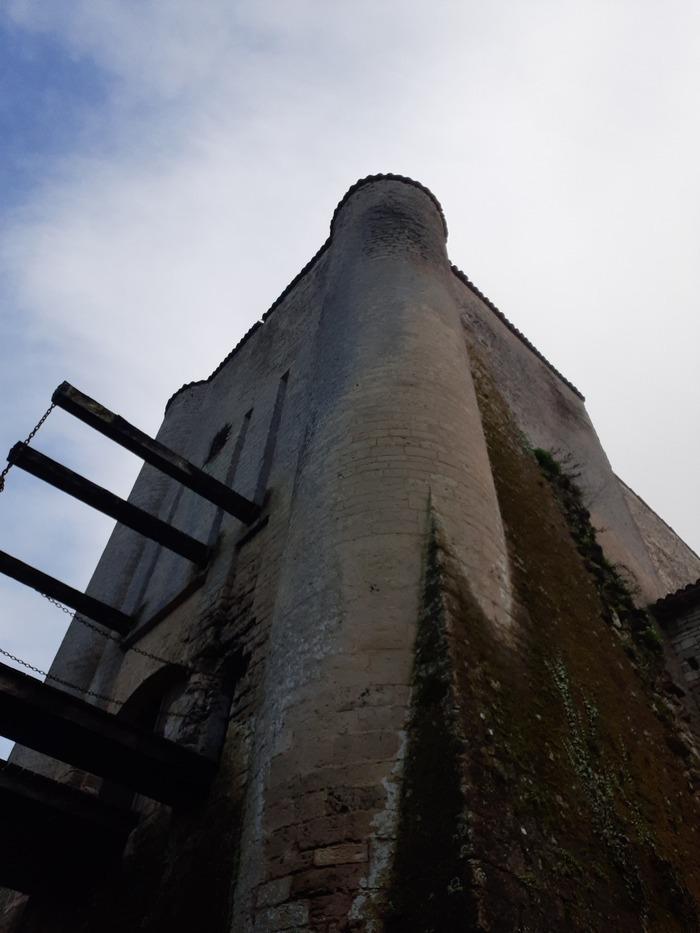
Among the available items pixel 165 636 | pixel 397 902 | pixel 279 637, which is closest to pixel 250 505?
pixel 165 636

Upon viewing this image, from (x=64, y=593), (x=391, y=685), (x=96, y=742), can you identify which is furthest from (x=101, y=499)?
(x=391, y=685)

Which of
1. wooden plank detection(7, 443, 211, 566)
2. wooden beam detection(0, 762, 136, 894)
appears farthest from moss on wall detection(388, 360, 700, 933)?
wooden plank detection(7, 443, 211, 566)

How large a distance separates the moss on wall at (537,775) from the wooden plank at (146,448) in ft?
9.00

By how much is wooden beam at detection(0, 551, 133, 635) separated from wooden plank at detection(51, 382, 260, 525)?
1.89 metres

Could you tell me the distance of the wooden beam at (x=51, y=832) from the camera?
512 centimetres

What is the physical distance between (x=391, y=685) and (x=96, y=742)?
7.65ft

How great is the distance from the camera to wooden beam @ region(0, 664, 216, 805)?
445 centimetres

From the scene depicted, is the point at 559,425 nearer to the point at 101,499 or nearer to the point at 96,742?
the point at 101,499

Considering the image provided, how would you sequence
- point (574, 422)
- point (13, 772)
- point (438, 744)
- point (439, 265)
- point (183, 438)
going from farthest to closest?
point (183, 438) → point (574, 422) → point (439, 265) → point (13, 772) → point (438, 744)

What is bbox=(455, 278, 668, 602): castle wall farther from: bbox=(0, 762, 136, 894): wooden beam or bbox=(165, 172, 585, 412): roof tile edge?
bbox=(0, 762, 136, 894): wooden beam

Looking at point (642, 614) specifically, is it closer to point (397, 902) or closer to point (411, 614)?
point (411, 614)

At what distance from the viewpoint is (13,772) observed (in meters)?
5.10

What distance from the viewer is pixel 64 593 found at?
7.90 meters

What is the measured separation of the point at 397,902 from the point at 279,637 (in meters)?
1.83
